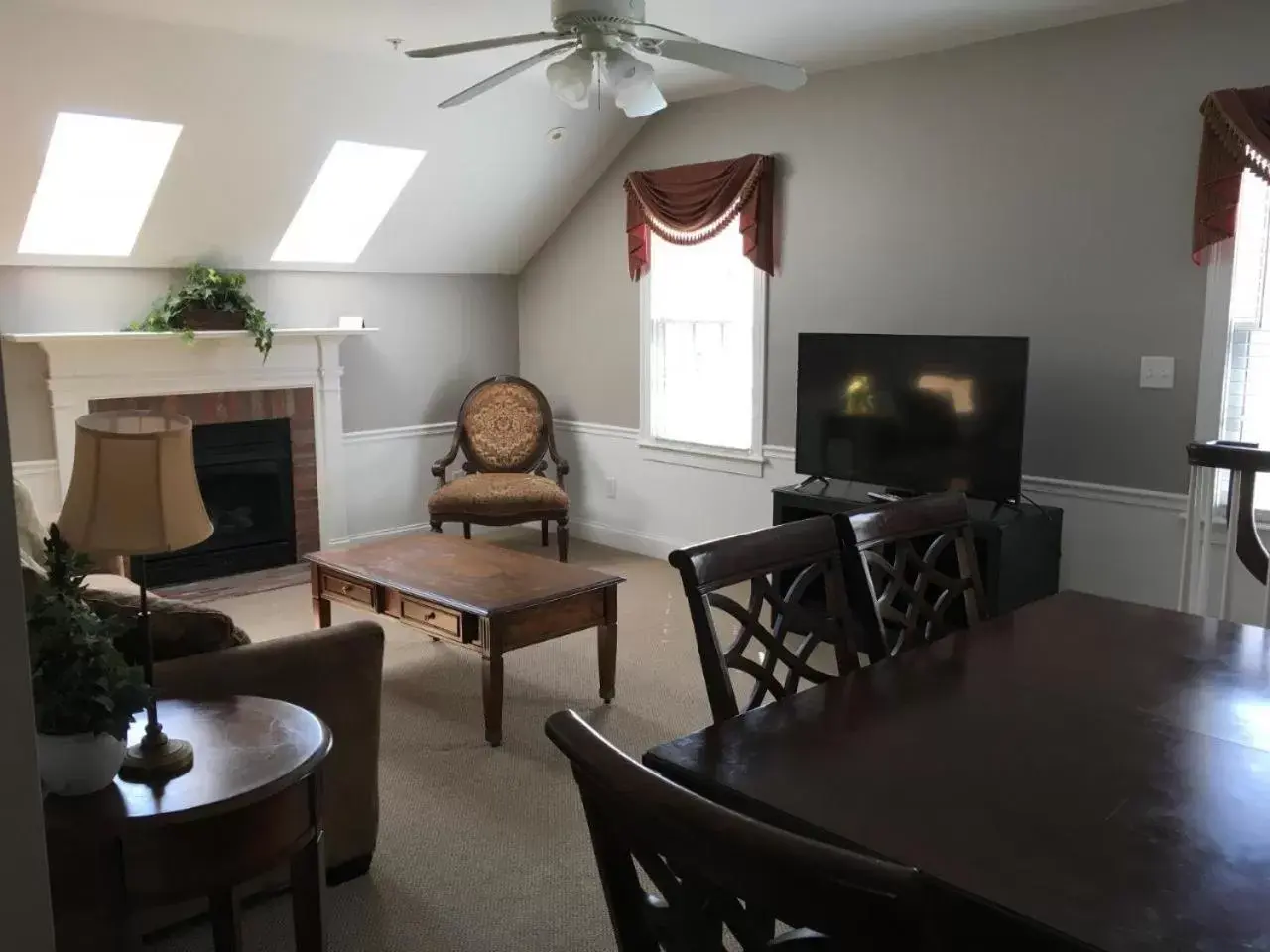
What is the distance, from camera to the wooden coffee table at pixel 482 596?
3.54m

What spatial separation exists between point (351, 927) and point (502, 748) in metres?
1.03

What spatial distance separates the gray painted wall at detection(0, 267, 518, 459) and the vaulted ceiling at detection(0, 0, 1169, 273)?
0.13 metres

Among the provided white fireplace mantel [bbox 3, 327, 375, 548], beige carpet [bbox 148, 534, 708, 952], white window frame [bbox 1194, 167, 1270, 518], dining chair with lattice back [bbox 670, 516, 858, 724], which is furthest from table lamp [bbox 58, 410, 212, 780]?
white window frame [bbox 1194, 167, 1270, 518]

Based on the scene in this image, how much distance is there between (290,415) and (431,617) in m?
2.63

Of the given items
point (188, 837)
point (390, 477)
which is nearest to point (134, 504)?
point (188, 837)

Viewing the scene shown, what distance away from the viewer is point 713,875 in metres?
0.95

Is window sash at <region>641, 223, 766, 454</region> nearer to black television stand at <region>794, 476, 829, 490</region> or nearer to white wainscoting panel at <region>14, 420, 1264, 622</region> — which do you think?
white wainscoting panel at <region>14, 420, 1264, 622</region>

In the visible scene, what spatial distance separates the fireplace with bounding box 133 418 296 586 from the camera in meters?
5.60

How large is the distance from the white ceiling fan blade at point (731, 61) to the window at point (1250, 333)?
180cm

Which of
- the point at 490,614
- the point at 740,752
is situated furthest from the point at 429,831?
the point at 740,752

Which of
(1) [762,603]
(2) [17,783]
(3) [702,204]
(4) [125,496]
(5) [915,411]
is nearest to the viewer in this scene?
(2) [17,783]

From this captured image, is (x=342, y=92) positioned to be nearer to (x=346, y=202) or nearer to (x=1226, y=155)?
(x=346, y=202)

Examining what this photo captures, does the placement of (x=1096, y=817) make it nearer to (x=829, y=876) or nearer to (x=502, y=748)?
(x=829, y=876)

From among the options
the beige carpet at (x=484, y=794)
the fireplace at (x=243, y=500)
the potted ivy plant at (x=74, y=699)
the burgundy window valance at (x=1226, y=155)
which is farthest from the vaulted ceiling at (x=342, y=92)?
the potted ivy plant at (x=74, y=699)
